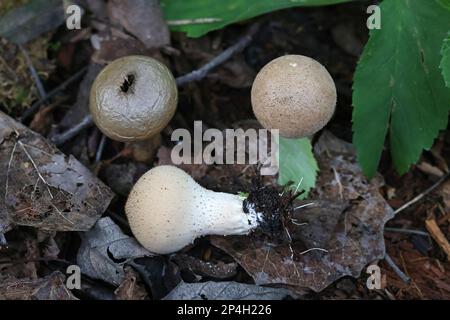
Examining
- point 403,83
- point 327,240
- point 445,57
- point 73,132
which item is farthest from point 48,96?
point 445,57

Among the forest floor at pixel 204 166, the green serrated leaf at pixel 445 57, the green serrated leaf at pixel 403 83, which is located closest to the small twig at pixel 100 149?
the forest floor at pixel 204 166

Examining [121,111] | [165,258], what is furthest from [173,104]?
[165,258]

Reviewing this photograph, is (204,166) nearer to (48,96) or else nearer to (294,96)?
(294,96)

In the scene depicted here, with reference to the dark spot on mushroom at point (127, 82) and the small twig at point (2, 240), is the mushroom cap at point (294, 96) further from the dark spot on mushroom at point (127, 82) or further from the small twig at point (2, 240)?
the small twig at point (2, 240)

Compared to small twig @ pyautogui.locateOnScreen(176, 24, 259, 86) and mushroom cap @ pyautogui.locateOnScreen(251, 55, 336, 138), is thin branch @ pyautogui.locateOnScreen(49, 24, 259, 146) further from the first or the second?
mushroom cap @ pyautogui.locateOnScreen(251, 55, 336, 138)
